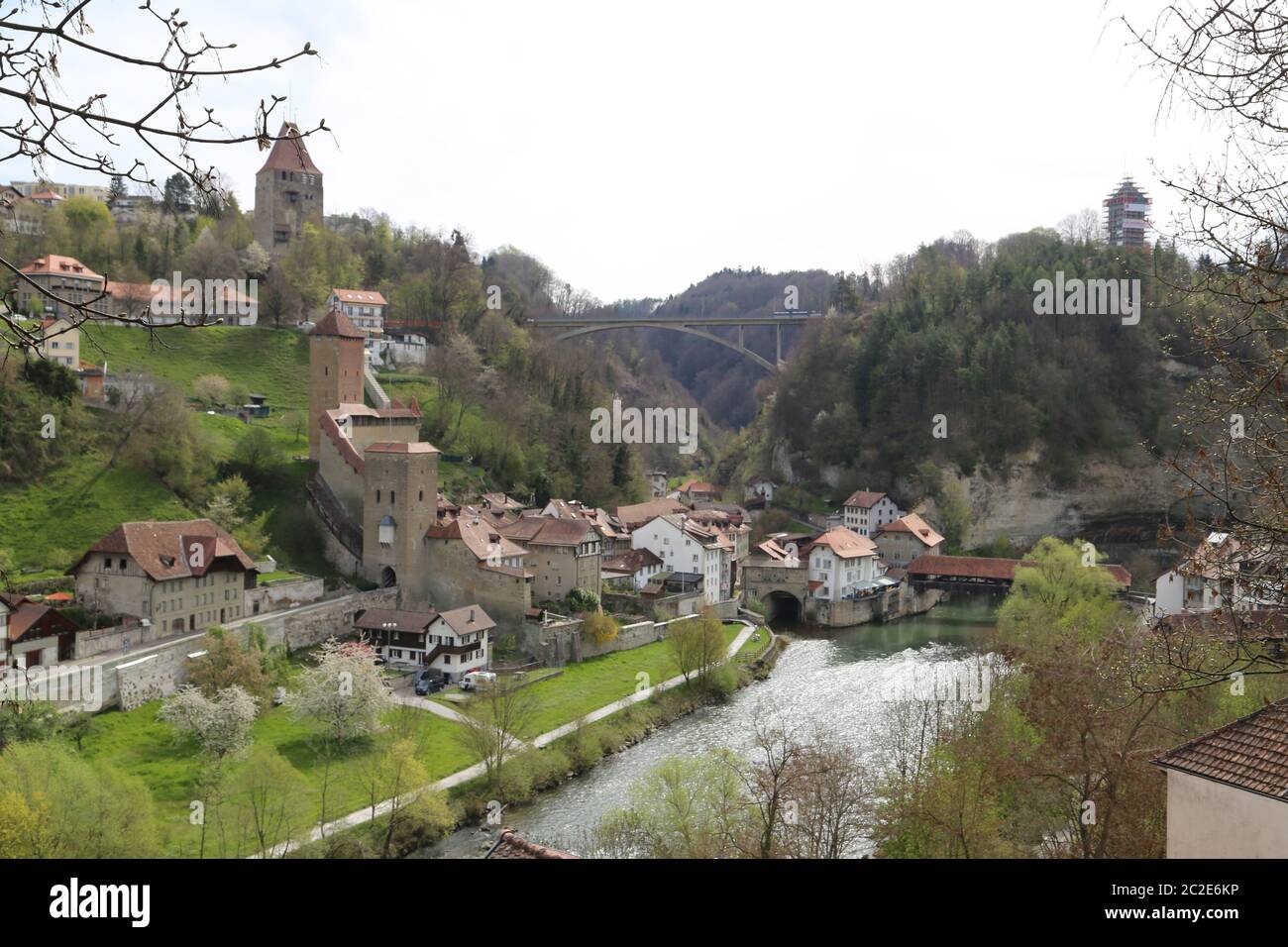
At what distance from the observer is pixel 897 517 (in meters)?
50.6

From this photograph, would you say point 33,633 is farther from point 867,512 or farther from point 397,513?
point 867,512

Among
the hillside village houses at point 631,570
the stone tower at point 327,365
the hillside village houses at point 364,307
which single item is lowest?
the hillside village houses at point 631,570

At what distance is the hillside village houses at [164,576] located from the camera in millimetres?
23828

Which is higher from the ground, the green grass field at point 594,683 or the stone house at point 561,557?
the stone house at point 561,557

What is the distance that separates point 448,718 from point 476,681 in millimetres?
2488

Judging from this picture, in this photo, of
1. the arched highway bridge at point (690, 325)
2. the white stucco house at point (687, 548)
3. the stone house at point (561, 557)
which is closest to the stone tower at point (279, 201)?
the arched highway bridge at point (690, 325)

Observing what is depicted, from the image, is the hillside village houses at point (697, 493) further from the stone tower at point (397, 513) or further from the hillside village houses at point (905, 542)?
the stone tower at point (397, 513)

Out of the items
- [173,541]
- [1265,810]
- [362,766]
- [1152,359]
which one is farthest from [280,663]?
[1152,359]

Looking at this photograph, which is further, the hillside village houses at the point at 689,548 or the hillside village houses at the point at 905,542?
the hillside village houses at the point at 905,542

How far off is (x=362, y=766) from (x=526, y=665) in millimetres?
8190

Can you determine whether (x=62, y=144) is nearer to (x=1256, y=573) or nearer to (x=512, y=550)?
(x=1256, y=573)

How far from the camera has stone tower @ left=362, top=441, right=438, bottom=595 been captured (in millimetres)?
30359

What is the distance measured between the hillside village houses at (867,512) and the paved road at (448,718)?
59.0 ft

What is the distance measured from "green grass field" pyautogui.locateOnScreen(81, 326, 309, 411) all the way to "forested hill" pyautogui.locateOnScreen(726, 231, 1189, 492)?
91.0 ft
